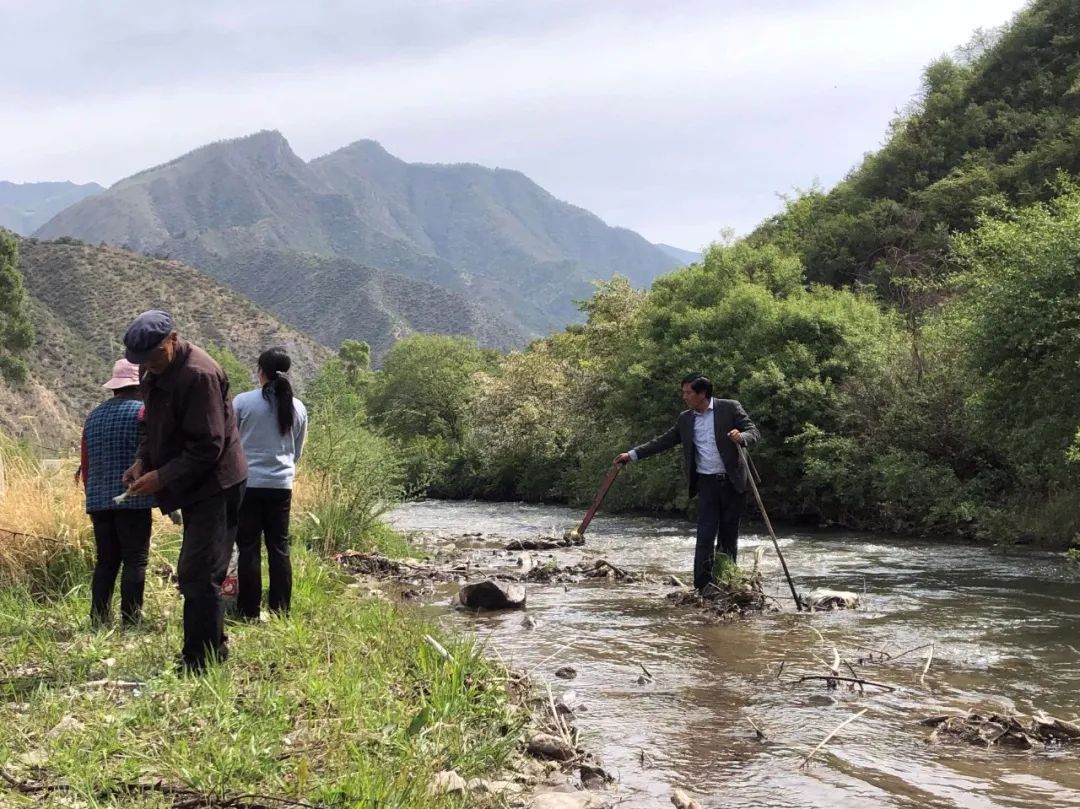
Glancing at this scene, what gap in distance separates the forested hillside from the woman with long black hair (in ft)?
32.6

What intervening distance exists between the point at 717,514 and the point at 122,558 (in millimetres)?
5381

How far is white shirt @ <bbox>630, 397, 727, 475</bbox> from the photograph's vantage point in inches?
358

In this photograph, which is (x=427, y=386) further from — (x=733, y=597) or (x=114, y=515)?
(x=114, y=515)

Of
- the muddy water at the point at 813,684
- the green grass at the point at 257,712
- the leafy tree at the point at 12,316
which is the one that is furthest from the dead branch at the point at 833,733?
the leafy tree at the point at 12,316

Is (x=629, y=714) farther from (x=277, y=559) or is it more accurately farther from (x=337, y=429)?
(x=337, y=429)

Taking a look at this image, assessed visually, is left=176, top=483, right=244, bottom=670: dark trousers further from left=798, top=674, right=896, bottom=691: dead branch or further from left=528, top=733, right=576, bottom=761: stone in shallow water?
left=798, top=674, right=896, bottom=691: dead branch

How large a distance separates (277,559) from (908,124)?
50.4 metres

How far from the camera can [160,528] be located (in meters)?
8.73

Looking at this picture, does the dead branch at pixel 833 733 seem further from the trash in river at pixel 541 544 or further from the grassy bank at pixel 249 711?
the trash in river at pixel 541 544

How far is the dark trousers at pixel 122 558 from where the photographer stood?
626 cm

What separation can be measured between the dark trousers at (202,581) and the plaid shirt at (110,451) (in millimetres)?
1128

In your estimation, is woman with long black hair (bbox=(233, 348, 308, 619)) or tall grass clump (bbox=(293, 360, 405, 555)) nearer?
woman with long black hair (bbox=(233, 348, 308, 619))

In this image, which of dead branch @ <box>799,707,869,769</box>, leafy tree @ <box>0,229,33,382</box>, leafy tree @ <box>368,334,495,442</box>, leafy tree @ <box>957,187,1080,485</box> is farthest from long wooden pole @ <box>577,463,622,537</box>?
leafy tree @ <box>0,229,33,382</box>

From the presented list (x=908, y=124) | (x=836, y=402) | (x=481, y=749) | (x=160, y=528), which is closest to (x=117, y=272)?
(x=908, y=124)
